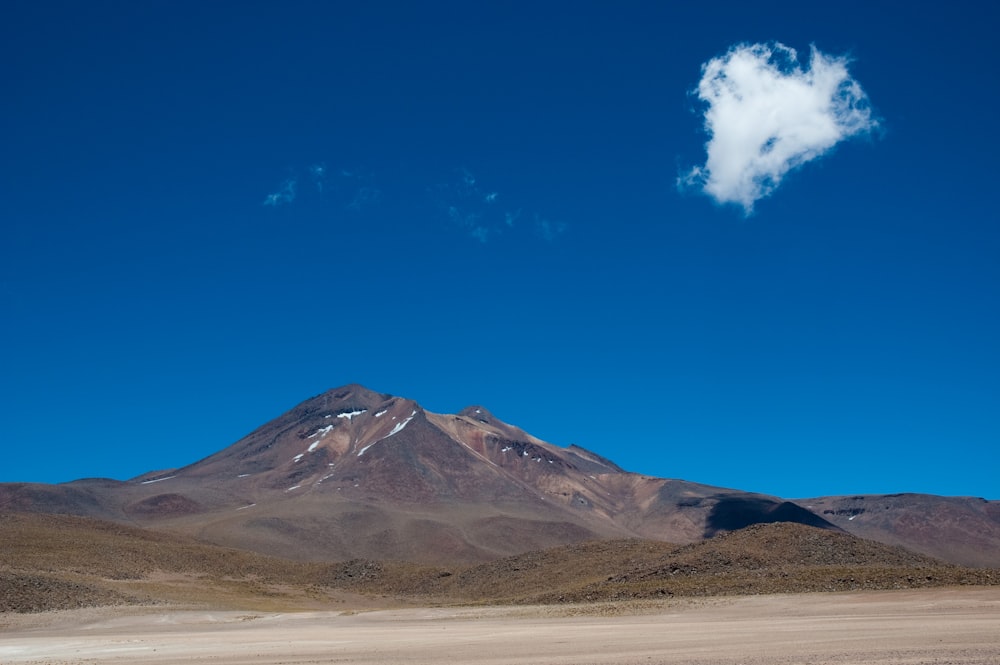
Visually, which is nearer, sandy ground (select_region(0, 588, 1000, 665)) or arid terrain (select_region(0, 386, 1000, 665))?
sandy ground (select_region(0, 588, 1000, 665))

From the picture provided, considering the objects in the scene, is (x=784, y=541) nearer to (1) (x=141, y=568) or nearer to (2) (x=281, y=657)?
(2) (x=281, y=657)

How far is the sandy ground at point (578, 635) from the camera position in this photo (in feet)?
99.8

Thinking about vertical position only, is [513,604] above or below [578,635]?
above

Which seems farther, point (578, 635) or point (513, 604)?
point (513, 604)

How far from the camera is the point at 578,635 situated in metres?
40.4

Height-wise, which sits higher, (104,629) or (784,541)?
(784,541)

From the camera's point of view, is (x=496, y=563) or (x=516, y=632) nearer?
(x=516, y=632)

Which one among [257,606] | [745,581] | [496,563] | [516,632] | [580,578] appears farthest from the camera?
[496,563]

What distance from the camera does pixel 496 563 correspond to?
4195 inches

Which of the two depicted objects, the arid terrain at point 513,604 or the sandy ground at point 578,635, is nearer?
the sandy ground at point 578,635

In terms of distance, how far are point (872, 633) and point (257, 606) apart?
58.9m

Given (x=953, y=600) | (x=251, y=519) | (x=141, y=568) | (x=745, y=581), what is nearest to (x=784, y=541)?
(x=745, y=581)

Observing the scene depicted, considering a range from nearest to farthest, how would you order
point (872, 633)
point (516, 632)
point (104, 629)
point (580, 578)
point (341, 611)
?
point (872, 633), point (516, 632), point (104, 629), point (341, 611), point (580, 578)

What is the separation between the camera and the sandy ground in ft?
99.8
